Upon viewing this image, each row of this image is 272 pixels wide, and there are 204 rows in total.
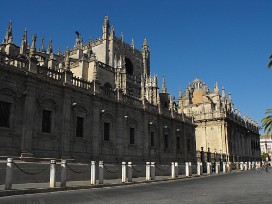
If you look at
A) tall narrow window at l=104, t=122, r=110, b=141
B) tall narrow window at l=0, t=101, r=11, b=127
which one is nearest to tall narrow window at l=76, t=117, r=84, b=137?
tall narrow window at l=104, t=122, r=110, b=141

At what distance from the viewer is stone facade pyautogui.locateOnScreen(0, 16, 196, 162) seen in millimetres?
17266

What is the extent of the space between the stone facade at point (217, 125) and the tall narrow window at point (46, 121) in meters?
32.9

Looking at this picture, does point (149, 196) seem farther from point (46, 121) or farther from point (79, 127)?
point (79, 127)

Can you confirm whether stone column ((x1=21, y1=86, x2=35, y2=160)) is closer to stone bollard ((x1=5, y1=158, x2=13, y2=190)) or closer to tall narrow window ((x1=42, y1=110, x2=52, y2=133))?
tall narrow window ((x1=42, y1=110, x2=52, y2=133))

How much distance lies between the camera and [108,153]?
23.8 metres

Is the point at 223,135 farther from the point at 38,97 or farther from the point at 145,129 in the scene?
the point at 38,97

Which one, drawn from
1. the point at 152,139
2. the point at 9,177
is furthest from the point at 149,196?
the point at 152,139

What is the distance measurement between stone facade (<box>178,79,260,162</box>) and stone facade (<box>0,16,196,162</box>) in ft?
58.9

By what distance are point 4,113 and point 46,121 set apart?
2994 millimetres

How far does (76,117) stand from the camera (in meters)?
21.2

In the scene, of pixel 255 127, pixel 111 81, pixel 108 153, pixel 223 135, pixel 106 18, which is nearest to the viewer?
pixel 108 153

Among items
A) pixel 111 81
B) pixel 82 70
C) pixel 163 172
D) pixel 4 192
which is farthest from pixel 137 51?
pixel 4 192

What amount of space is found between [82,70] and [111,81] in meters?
6.13

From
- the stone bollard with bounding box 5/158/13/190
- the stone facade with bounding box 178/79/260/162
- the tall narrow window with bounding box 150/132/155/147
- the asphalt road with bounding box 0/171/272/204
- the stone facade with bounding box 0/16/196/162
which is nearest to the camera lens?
the asphalt road with bounding box 0/171/272/204
